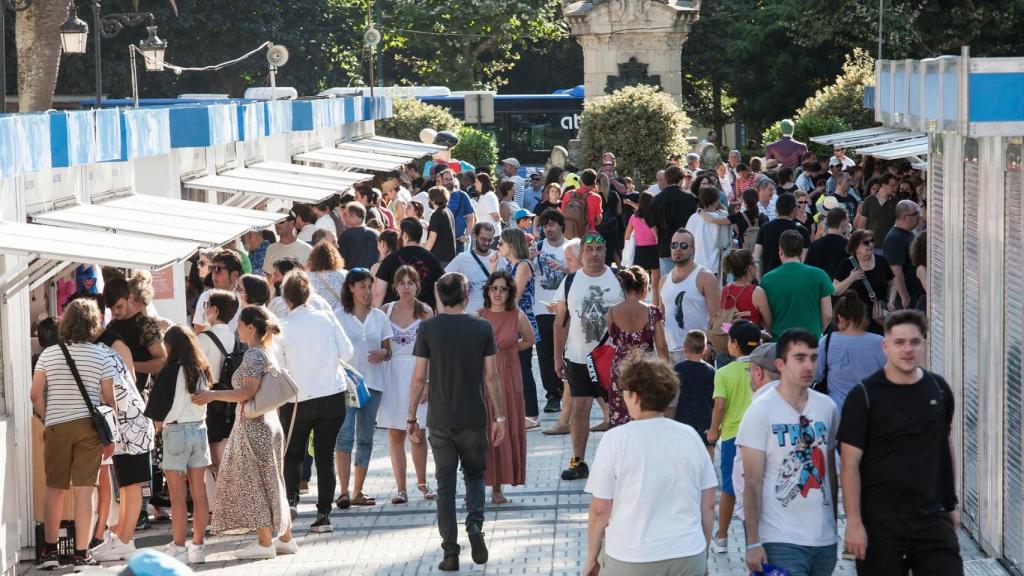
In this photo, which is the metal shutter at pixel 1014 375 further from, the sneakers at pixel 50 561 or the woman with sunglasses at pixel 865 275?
the sneakers at pixel 50 561

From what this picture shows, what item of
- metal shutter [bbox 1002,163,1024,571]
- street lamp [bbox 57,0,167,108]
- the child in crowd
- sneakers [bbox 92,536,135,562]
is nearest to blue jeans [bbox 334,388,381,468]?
sneakers [bbox 92,536,135,562]

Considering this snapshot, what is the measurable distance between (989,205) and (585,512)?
325 centimetres

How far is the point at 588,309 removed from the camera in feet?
36.1

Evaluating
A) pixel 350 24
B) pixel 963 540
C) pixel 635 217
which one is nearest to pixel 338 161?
pixel 635 217

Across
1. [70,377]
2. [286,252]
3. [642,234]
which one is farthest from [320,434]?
[642,234]

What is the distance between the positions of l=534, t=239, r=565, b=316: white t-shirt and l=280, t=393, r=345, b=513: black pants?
11.5ft

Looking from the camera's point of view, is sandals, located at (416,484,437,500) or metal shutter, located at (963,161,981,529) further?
sandals, located at (416,484,437,500)

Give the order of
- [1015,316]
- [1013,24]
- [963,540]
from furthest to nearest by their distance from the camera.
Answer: [1013,24] < [963,540] < [1015,316]

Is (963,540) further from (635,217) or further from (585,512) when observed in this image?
(635,217)

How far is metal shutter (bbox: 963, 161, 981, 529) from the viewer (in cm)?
867

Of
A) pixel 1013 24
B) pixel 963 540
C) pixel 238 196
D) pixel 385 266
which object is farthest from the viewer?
pixel 1013 24

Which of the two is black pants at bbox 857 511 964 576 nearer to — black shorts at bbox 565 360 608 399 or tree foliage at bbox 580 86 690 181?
black shorts at bbox 565 360 608 399

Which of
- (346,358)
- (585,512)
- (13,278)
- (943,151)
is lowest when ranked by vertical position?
(585,512)

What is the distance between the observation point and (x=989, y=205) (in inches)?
329
